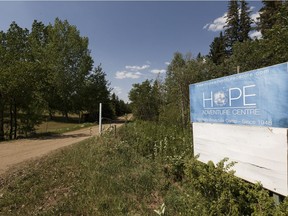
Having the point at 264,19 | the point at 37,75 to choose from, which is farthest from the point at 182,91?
the point at 264,19

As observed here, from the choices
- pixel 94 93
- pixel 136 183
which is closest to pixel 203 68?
pixel 94 93

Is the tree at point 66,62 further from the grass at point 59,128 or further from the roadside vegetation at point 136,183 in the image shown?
the roadside vegetation at point 136,183

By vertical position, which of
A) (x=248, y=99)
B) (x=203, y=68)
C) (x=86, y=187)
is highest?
(x=203, y=68)

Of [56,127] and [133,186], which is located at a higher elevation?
[56,127]

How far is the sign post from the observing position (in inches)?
108

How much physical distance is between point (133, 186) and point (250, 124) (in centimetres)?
283

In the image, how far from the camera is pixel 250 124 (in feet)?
10.5

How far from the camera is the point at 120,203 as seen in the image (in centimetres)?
432

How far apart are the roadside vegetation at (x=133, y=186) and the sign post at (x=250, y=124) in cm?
24

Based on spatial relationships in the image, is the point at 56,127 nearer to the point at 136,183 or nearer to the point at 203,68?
the point at 203,68

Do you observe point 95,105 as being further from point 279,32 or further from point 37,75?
point 279,32

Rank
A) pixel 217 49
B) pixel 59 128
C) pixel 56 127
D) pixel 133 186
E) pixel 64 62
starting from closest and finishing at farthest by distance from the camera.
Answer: pixel 133 186
pixel 59 128
pixel 56 127
pixel 64 62
pixel 217 49

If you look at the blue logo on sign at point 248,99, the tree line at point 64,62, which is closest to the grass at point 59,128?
the tree line at point 64,62

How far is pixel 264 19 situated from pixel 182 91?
1653cm
